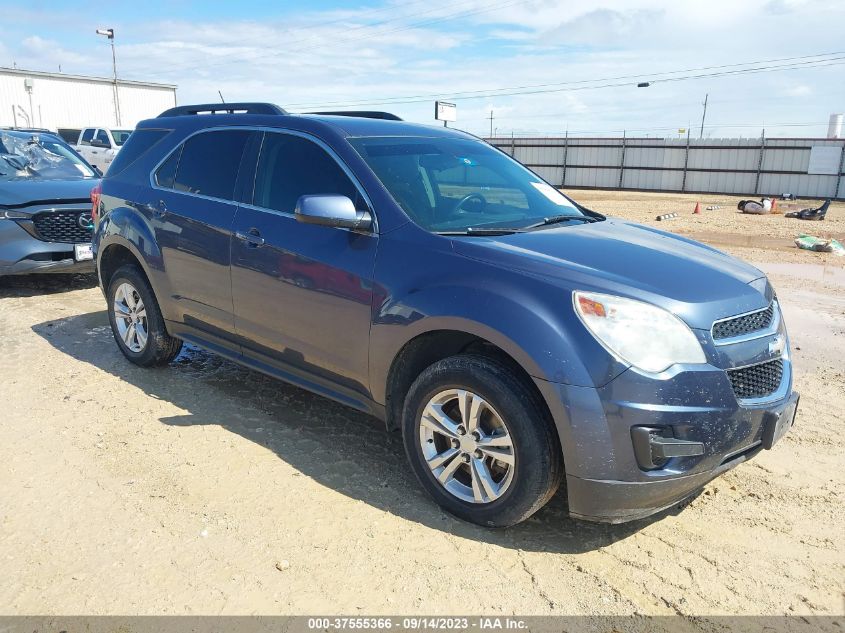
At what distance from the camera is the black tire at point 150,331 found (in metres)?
5.07

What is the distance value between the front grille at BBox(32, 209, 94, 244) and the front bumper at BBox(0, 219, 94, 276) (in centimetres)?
10

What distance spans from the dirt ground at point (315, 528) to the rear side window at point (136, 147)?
5.85 feet

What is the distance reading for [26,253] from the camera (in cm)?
750

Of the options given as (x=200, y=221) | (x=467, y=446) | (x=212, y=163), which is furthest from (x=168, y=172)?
(x=467, y=446)

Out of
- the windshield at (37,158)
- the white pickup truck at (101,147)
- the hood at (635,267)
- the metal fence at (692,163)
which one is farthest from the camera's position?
the metal fence at (692,163)

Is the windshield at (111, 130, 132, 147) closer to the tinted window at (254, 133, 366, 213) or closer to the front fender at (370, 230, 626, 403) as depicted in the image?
the tinted window at (254, 133, 366, 213)

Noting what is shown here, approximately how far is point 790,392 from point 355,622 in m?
2.22

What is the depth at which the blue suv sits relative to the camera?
2750mm

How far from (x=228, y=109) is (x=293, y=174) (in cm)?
114

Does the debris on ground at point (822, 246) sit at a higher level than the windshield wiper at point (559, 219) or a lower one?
lower

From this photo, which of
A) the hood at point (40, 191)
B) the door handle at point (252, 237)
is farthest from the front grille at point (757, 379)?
the hood at point (40, 191)

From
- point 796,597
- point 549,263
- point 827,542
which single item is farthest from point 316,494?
point 827,542

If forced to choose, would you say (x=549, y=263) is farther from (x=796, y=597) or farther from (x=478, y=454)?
(x=796, y=597)

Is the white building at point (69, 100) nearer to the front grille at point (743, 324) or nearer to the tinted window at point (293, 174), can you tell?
the tinted window at point (293, 174)
